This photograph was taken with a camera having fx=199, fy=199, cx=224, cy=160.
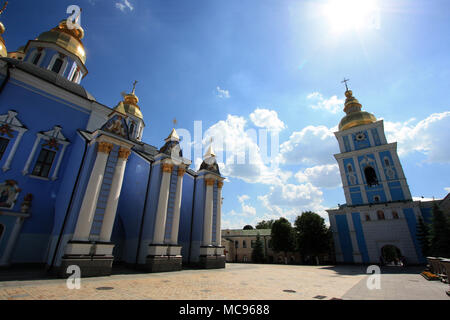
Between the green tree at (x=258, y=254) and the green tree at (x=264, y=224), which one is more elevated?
the green tree at (x=264, y=224)

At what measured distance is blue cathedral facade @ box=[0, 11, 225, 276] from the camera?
10.7 m

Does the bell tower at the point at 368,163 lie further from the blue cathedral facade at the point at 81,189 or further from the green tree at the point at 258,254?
the blue cathedral facade at the point at 81,189

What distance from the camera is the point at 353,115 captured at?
3453 cm

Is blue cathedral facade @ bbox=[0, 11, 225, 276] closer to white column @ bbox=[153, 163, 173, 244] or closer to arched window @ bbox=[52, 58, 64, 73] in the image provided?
white column @ bbox=[153, 163, 173, 244]

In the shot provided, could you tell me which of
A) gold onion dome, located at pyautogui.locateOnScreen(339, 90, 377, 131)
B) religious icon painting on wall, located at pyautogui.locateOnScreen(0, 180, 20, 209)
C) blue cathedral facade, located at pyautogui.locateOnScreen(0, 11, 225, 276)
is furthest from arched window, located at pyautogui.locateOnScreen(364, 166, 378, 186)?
religious icon painting on wall, located at pyautogui.locateOnScreen(0, 180, 20, 209)

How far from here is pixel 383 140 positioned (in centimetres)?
3056

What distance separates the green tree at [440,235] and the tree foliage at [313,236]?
14.1m

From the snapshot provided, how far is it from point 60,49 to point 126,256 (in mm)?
20296

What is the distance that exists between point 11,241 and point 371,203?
37112 millimetres

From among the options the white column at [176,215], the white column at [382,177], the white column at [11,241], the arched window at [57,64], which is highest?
the arched window at [57,64]

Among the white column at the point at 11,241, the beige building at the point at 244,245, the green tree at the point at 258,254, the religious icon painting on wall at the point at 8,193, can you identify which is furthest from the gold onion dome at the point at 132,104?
the beige building at the point at 244,245

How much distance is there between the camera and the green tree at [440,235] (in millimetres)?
18812

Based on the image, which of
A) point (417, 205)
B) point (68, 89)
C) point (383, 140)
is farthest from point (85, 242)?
point (383, 140)
